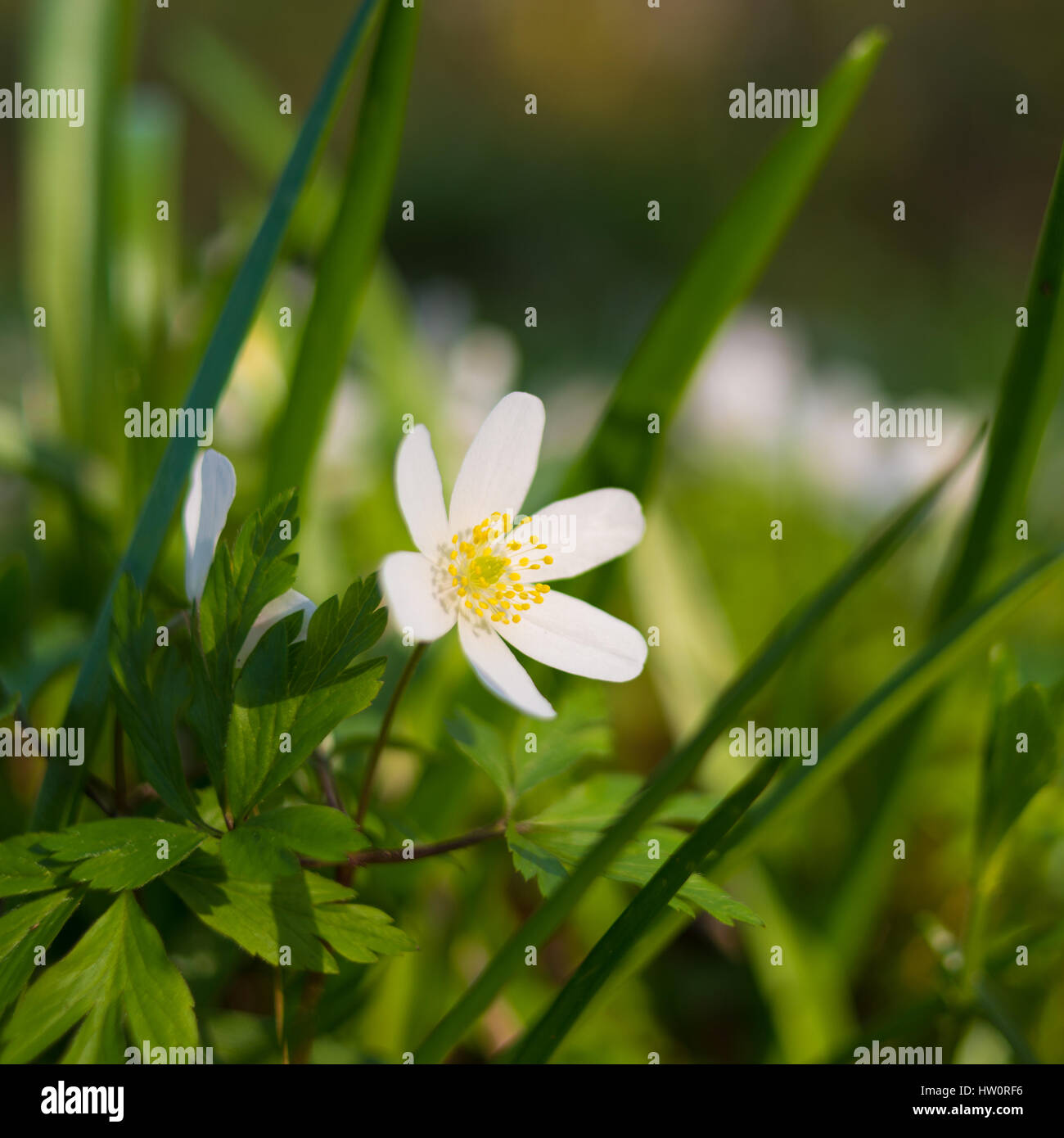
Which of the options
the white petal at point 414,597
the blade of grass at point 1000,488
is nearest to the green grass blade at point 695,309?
the blade of grass at point 1000,488

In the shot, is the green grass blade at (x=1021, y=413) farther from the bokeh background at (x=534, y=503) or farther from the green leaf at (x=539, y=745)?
the green leaf at (x=539, y=745)

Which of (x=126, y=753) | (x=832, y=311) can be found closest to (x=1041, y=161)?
(x=832, y=311)

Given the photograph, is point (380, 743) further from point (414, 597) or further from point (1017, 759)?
point (1017, 759)

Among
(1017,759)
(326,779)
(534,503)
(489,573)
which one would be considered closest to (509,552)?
(489,573)

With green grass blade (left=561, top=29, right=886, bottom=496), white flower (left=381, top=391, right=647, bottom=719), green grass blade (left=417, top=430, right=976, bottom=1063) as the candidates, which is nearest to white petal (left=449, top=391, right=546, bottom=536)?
white flower (left=381, top=391, right=647, bottom=719)

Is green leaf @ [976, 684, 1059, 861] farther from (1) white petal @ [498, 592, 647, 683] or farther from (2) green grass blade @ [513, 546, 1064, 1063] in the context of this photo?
(1) white petal @ [498, 592, 647, 683]

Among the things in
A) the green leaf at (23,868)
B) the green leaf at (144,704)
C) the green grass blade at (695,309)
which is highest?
the green grass blade at (695,309)
